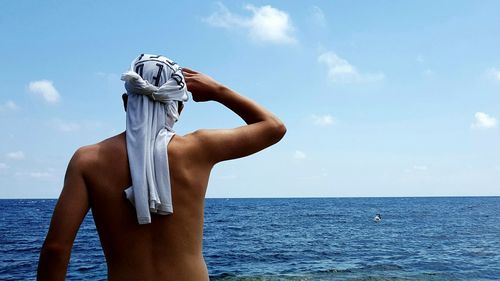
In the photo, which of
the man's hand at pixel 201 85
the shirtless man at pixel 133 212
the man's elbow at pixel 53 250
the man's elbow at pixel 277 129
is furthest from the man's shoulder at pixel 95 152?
the man's elbow at pixel 277 129

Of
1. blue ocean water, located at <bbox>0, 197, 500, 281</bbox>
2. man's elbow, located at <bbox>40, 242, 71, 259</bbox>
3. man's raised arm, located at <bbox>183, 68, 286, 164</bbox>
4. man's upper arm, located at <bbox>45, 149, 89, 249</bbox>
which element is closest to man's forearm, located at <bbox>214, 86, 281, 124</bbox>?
man's raised arm, located at <bbox>183, 68, 286, 164</bbox>

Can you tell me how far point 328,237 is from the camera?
37562 mm

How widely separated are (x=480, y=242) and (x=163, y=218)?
37.3m

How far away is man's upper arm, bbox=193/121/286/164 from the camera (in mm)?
1868

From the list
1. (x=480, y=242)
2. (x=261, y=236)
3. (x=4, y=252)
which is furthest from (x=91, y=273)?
(x=480, y=242)

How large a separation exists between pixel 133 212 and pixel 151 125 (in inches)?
13.3

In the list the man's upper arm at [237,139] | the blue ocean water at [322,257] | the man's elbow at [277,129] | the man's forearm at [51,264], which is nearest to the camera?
the man's forearm at [51,264]

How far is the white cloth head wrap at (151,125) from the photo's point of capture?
1.69m

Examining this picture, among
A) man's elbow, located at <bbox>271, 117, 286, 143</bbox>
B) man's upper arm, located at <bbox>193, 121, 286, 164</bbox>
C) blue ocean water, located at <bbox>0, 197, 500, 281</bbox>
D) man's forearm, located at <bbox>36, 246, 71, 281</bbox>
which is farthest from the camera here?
blue ocean water, located at <bbox>0, 197, 500, 281</bbox>

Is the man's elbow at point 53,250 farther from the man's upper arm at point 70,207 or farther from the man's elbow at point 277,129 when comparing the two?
the man's elbow at point 277,129

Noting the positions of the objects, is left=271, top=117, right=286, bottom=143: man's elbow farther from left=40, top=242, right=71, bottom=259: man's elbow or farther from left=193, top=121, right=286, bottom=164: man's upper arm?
left=40, top=242, right=71, bottom=259: man's elbow

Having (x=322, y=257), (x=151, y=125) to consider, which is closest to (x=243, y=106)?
(x=151, y=125)

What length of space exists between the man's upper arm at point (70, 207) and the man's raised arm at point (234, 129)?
478mm

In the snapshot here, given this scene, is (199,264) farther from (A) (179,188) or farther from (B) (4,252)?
(B) (4,252)
